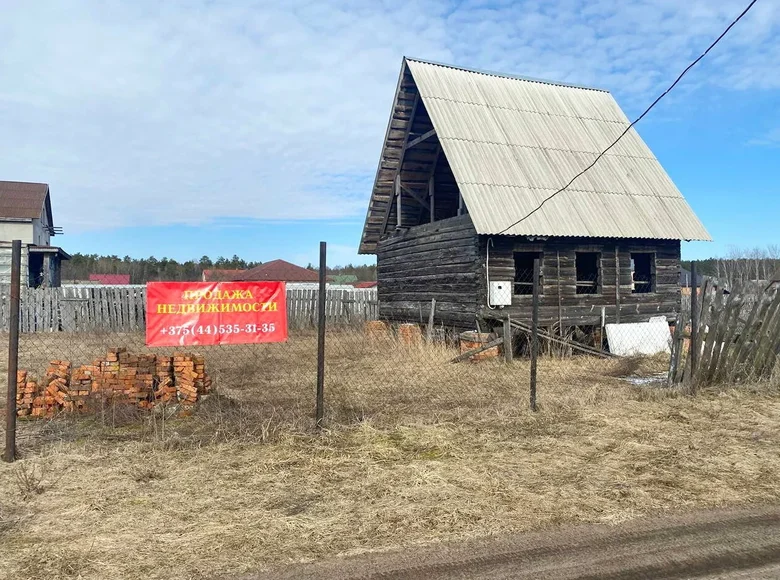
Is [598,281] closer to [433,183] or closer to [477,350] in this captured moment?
[477,350]

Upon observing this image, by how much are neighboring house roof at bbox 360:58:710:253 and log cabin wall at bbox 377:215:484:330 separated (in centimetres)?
124

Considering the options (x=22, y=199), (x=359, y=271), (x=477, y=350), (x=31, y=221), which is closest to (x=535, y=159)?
(x=477, y=350)

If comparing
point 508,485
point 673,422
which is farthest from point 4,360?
point 673,422

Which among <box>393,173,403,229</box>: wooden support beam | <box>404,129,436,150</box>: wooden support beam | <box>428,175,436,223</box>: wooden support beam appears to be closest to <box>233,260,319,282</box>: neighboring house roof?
<box>393,173,403,229</box>: wooden support beam

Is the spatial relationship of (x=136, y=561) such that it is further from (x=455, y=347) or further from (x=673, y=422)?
(x=455, y=347)

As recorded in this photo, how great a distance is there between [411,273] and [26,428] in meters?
12.5

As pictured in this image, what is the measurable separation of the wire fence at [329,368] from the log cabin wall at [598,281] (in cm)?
33

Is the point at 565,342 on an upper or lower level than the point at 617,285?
lower

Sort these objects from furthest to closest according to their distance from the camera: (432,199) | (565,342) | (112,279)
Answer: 1. (112,279)
2. (432,199)
3. (565,342)

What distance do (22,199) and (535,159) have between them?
34539 millimetres

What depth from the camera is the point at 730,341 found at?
9250mm

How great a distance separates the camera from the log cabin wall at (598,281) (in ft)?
48.3

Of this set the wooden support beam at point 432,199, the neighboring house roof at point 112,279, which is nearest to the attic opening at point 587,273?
the wooden support beam at point 432,199

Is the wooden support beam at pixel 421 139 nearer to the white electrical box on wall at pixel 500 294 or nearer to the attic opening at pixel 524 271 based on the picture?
the attic opening at pixel 524 271
